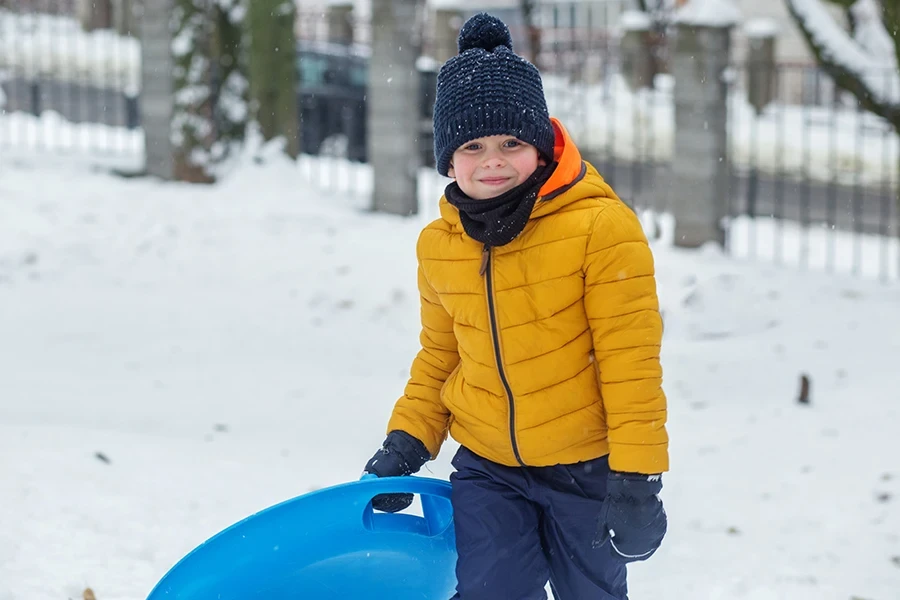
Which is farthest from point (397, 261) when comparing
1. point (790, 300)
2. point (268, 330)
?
point (790, 300)

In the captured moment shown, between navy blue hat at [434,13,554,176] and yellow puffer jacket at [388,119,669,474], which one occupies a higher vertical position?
navy blue hat at [434,13,554,176]

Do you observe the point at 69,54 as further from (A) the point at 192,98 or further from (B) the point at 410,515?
(B) the point at 410,515

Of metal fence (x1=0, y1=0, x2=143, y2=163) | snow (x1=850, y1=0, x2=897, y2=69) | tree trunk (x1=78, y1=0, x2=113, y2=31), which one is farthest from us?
tree trunk (x1=78, y1=0, x2=113, y2=31)

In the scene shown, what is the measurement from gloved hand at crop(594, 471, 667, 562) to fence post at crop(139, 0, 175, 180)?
905 centimetres

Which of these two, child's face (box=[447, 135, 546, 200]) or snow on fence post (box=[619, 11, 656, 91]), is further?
snow on fence post (box=[619, 11, 656, 91])

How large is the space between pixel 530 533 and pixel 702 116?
20.9 feet

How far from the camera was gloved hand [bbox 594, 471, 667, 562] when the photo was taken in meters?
2.22

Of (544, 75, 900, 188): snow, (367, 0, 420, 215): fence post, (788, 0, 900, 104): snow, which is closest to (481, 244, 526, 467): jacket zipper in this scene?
(788, 0, 900, 104): snow

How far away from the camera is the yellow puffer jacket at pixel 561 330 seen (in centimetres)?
226

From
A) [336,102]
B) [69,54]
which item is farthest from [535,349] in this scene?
[69,54]

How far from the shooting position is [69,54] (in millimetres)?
17438

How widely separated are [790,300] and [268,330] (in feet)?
10.3

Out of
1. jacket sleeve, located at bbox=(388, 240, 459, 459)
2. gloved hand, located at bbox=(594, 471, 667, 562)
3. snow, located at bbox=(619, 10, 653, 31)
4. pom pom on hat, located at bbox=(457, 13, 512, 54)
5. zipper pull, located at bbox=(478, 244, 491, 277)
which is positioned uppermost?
snow, located at bbox=(619, 10, 653, 31)

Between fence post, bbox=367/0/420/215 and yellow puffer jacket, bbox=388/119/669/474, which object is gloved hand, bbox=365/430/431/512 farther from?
fence post, bbox=367/0/420/215
